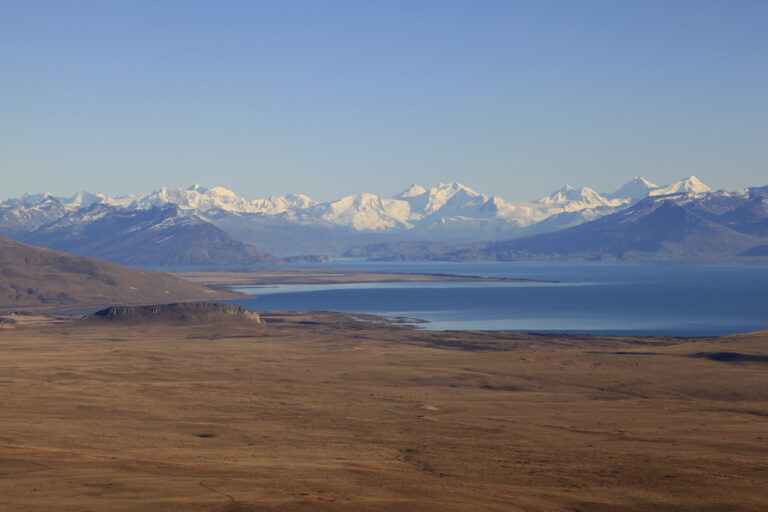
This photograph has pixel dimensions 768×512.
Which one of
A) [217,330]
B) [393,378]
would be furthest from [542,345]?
[217,330]

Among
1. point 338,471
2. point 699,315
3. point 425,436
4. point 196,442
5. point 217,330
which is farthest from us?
point 699,315

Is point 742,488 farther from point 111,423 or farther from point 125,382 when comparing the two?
point 125,382

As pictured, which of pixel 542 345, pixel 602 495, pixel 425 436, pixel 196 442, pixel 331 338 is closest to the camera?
pixel 602 495

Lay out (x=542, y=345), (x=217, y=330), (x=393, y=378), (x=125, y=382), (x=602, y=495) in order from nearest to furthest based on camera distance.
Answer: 1. (x=602, y=495)
2. (x=125, y=382)
3. (x=393, y=378)
4. (x=542, y=345)
5. (x=217, y=330)

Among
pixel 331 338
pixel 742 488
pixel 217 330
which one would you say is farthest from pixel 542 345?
pixel 742 488

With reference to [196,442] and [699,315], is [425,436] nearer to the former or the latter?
[196,442]

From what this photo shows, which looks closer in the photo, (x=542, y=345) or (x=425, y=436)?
(x=425, y=436)
